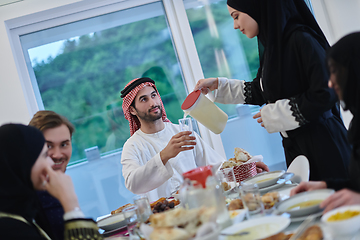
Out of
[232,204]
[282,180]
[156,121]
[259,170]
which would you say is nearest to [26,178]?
[232,204]

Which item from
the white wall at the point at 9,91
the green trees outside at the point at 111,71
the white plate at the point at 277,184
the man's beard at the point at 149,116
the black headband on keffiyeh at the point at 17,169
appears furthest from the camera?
the green trees outside at the point at 111,71

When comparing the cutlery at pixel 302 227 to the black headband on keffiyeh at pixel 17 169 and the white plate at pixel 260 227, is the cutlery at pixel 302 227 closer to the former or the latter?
the white plate at pixel 260 227

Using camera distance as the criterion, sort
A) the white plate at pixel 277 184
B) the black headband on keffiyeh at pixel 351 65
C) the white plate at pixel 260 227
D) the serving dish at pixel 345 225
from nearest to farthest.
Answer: the serving dish at pixel 345 225 → the white plate at pixel 260 227 → the black headband on keffiyeh at pixel 351 65 → the white plate at pixel 277 184

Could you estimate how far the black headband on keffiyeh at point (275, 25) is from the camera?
5.59ft

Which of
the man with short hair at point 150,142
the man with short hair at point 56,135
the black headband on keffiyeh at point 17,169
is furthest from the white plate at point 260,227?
the man with short hair at point 150,142

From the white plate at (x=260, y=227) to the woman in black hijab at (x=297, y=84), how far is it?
0.78 meters

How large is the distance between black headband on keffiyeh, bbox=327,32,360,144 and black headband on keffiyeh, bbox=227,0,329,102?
0.65 metres

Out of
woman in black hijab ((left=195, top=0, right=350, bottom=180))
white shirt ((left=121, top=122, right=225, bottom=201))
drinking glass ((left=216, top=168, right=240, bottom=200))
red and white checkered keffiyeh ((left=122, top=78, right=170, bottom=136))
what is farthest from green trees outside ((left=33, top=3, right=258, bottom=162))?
drinking glass ((left=216, top=168, right=240, bottom=200))

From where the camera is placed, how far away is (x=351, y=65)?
41.6 inches

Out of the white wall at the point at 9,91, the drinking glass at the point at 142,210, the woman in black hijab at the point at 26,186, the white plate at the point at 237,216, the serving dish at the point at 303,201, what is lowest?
the serving dish at the point at 303,201

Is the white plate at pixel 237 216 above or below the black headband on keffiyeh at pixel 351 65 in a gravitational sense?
below

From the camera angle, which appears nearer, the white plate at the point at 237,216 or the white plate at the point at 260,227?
the white plate at the point at 260,227

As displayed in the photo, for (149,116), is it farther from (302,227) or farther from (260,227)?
(302,227)

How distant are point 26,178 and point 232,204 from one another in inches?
30.5
